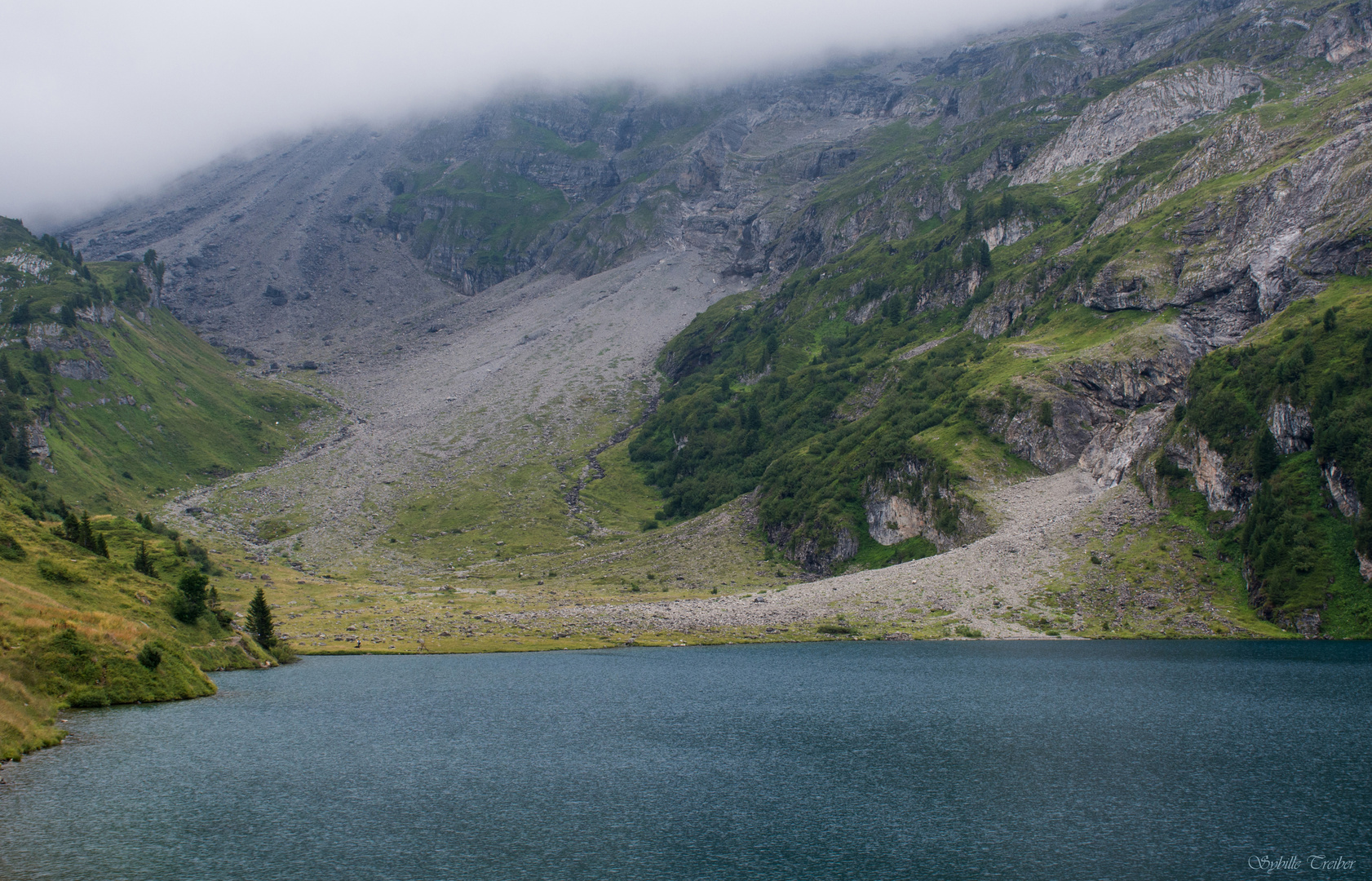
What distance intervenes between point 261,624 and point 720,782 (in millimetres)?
74818

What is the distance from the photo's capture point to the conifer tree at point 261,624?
9625 cm

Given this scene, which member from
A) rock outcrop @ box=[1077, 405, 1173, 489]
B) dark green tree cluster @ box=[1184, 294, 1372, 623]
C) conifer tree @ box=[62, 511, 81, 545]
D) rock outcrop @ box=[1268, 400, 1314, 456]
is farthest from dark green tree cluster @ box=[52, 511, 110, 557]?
rock outcrop @ box=[1268, 400, 1314, 456]

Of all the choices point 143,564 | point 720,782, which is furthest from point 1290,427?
point 143,564

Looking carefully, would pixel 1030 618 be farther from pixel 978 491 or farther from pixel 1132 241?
pixel 1132 241

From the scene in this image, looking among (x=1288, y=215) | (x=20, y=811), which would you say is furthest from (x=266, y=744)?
(x=1288, y=215)

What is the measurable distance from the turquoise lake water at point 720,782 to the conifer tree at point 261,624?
73.4 feet

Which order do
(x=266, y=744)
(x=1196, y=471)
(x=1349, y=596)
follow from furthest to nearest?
1. (x=1196, y=471)
2. (x=1349, y=596)
3. (x=266, y=744)

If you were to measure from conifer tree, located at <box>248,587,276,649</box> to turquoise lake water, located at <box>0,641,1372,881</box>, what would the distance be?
2239 cm

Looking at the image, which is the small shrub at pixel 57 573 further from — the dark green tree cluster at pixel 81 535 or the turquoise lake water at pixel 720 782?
the turquoise lake water at pixel 720 782

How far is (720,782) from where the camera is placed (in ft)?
146

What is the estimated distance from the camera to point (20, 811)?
34625 millimetres

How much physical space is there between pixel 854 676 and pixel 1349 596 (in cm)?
6780

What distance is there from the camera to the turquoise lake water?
32562 mm

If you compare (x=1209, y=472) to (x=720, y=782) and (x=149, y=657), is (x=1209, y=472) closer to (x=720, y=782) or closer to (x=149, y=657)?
(x=720, y=782)
